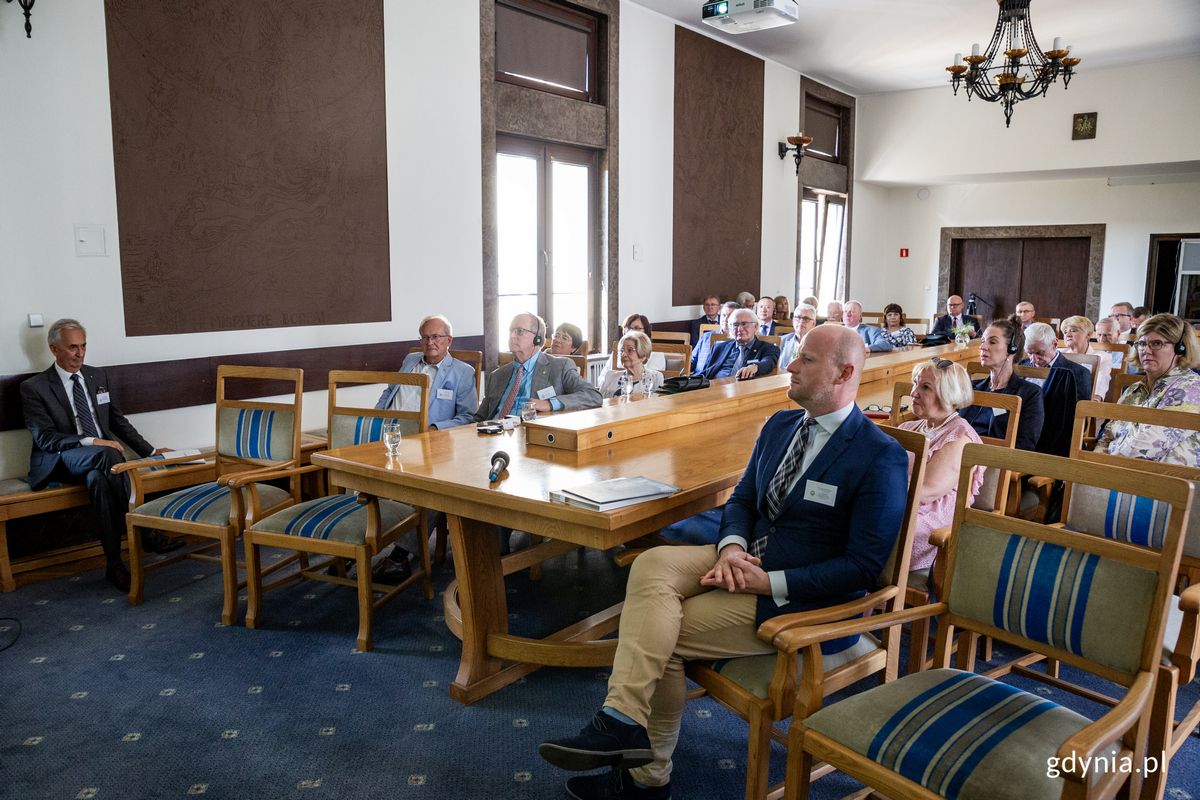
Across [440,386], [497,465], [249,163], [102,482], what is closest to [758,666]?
[497,465]

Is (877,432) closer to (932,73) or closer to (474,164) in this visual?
(474,164)

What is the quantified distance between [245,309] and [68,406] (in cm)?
116

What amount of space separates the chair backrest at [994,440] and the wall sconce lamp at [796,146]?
7.12 m

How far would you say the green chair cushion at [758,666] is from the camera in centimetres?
198

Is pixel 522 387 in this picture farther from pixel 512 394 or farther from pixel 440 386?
pixel 440 386

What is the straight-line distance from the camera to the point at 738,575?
2113 mm

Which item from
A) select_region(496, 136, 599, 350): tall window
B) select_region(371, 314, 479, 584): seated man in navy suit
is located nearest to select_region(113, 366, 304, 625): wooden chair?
select_region(371, 314, 479, 584): seated man in navy suit

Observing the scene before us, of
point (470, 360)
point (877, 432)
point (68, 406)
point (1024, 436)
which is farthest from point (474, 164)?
point (877, 432)

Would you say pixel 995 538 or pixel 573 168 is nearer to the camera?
pixel 995 538

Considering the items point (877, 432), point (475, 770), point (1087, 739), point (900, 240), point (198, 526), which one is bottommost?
point (475, 770)

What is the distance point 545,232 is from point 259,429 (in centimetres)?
386

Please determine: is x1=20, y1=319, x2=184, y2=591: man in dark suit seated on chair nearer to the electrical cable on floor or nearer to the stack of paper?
the electrical cable on floor

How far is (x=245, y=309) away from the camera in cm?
494

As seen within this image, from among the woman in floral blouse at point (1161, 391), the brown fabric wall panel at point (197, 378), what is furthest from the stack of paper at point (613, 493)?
the brown fabric wall panel at point (197, 378)
